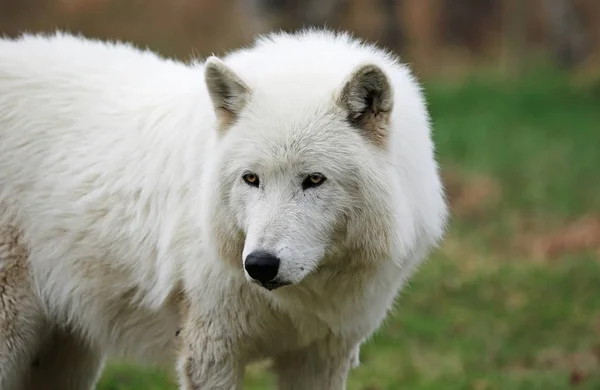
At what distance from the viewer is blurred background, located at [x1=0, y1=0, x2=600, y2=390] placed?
796 cm

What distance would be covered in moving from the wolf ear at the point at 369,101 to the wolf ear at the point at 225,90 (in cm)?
45

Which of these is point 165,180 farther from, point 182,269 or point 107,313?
point 107,313

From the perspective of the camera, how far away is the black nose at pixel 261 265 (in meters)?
4.13

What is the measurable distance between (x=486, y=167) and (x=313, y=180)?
895 centimetres

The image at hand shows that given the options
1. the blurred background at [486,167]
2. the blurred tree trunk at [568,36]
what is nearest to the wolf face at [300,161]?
the blurred background at [486,167]

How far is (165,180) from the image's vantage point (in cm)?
494

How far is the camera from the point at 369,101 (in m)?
4.46

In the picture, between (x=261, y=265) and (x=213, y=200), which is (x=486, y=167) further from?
(x=261, y=265)

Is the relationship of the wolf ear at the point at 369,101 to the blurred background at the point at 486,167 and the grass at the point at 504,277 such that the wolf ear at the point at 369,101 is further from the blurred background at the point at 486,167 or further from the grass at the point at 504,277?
the grass at the point at 504,277

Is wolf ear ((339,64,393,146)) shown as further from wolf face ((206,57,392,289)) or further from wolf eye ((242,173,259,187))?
wolf eye ((242,173,259,187))

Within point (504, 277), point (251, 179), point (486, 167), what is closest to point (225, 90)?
point (251, 179)

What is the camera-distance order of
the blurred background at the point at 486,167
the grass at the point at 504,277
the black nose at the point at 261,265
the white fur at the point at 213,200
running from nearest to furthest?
the black nose at the point at 261,265, the white fur at the point at 213,200, the grass at the point at 504,277, the blurred background at the point at 486,167

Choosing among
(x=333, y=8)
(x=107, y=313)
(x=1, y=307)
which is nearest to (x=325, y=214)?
(x=107, y=313)

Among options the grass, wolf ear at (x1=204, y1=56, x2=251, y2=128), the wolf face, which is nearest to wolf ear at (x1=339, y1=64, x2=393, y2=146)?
the wolf face
